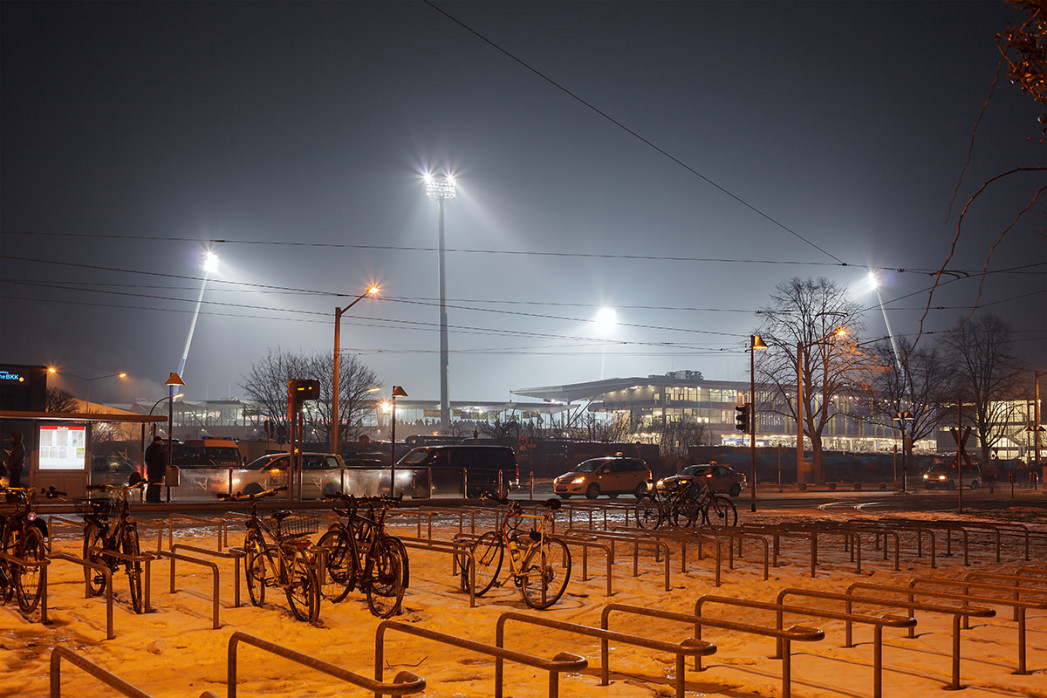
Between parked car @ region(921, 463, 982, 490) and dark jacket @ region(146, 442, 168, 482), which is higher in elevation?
dark jacket @ region(146, 442, 168, 482)

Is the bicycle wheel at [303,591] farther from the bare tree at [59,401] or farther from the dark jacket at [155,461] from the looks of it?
the bare tree at [59,401]

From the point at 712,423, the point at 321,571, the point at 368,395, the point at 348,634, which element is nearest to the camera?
the point at 348,634

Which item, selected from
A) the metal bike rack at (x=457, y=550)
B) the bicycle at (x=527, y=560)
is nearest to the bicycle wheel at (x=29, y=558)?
the metal bike rack at (x=457, y=550)

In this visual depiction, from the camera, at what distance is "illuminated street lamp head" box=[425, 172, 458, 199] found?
83.5 m

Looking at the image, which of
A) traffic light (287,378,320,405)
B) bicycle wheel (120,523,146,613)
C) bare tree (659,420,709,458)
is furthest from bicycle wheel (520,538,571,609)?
bare tree (659,420,709,458)

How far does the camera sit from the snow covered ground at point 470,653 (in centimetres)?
698

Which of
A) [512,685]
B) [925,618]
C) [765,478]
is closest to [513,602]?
[512,685]

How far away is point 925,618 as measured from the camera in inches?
396

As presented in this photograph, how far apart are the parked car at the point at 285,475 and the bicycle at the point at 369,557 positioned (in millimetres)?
16880

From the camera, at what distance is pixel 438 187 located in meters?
83.6

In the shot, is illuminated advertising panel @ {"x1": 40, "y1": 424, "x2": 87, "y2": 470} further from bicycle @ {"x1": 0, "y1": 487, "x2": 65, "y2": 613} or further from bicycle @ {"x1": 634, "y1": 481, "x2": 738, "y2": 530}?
bicycle @ {"x1": 0, "y1": 487, "x2": 65, "y2": 613}

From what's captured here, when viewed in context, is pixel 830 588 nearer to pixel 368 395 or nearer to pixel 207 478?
pixel 207 478

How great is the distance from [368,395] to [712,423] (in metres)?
57.4

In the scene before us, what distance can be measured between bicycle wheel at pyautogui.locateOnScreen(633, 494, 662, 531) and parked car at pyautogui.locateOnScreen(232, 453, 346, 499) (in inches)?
383
